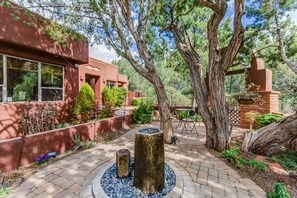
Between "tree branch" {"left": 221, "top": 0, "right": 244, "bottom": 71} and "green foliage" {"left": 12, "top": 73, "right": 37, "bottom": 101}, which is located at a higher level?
"tree branch" {"left": 221, "top": 0, "right": 244, "bottom": 71}

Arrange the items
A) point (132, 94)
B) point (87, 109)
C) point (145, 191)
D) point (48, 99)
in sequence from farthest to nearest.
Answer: point (132, 94) → point (87, 109) → point (48, 99) → point (145, 191)

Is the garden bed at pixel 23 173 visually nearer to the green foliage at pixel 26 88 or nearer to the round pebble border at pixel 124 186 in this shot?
the round pebble border at pixel 124 186

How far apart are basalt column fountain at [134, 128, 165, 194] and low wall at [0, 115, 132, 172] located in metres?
2.56

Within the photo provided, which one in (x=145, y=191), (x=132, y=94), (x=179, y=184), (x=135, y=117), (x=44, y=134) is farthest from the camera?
(x=132, y=94)

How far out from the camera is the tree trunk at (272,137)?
3.92m

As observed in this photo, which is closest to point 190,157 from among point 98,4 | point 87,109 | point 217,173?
point 217,173

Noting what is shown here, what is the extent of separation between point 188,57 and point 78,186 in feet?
13.8

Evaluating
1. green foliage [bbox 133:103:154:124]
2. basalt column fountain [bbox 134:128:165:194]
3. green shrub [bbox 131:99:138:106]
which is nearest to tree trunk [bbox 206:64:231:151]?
basalt column fountain [bbox 134:128:165:194]

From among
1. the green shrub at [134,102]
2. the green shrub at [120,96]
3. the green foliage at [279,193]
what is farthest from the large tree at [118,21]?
the green shrub at [134,102]

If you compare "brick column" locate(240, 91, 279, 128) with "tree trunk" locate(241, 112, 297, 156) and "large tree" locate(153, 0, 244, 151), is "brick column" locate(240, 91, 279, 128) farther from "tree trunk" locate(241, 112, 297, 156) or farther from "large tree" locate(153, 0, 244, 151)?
"large tree" locate(153, 0, 244, 151)

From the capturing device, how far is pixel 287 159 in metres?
4.15

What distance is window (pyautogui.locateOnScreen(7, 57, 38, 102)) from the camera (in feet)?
16.3

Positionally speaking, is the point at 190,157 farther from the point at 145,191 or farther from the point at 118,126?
the point at 118,126

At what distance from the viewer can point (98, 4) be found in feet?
16.1
